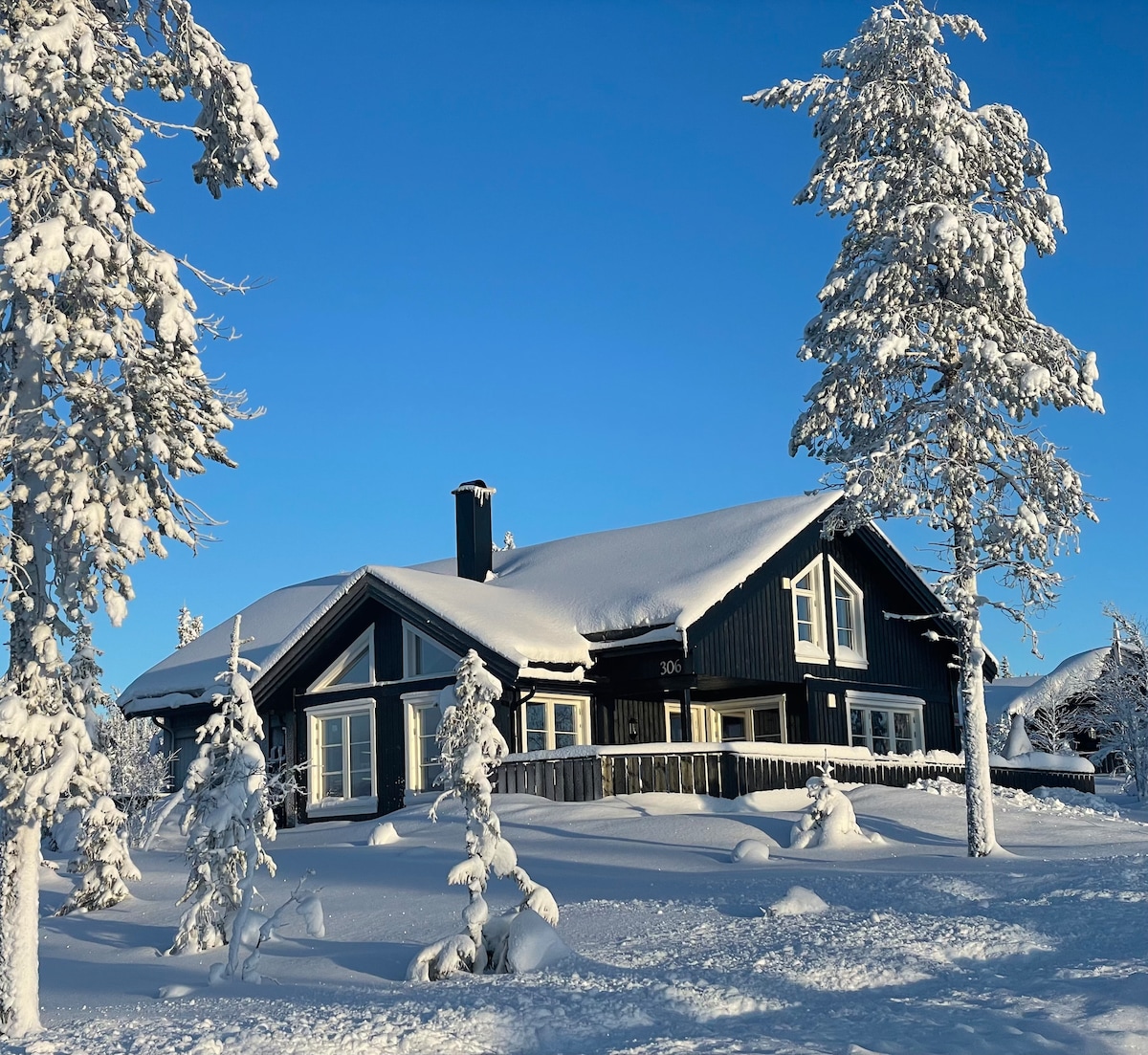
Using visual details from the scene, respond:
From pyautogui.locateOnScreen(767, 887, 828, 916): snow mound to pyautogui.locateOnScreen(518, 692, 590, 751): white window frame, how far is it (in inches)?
486

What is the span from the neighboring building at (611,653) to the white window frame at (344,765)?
1.5 inches

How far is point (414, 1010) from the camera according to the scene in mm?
9023

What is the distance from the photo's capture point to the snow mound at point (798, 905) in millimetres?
12445

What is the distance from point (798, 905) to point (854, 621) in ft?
60.4

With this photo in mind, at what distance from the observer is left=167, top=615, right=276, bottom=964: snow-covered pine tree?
12.2m

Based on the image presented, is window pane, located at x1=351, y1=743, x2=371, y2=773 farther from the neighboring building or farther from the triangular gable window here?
the triangular gable window

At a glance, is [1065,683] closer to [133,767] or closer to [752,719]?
[752,719]

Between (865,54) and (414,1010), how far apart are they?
1561 cm

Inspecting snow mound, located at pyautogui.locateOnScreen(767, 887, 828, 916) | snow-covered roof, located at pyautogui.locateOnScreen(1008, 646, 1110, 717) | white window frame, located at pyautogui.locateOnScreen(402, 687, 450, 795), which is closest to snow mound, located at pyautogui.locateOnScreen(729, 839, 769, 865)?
snow mound, located at pyautogui.locateOnScreen(767, 887, 828, 916)

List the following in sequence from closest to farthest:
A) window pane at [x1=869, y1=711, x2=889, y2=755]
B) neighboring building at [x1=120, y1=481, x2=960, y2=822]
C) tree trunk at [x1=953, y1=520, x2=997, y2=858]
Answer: tree trunk at [x1=953, y1=520, x2=997, y2=858] < neighboring building at [x1=120, y1=481, x2=960, y2=822] < window pane at [x1=869, y1=711, x2=889, y2=755]

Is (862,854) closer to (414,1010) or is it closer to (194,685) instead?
(414,1010)

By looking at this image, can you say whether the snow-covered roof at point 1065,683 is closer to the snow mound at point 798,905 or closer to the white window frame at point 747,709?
the white window frame at point 747,709

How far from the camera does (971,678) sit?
1830cm

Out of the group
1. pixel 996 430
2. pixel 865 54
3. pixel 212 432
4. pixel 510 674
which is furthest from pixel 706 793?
pixel 212 432
